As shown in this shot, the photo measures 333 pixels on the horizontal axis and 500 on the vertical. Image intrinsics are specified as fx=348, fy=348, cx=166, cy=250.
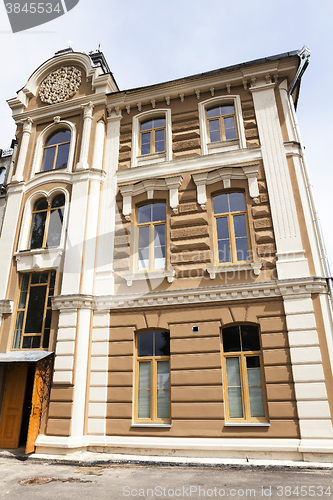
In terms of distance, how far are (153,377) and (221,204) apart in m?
6.17

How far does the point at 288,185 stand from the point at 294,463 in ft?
26.3

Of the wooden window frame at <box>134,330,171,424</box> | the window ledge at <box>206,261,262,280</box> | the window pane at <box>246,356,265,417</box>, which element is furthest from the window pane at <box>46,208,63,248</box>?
the window pane at <box>246,356,265,417</box>

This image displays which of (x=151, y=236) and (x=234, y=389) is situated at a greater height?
(x=151, y=236)

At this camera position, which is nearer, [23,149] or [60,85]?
[23,149]

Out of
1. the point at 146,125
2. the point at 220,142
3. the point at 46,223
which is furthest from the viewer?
the point at 146,125

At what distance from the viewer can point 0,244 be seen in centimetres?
1366

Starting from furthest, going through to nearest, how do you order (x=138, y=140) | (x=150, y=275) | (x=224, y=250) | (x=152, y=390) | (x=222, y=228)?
(x=138, y=140), (x=222, y=228), (x=150, y=275), (x=224, y=250), (x=152, y=390)

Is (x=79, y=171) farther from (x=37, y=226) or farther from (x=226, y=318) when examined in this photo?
(x=226, y=318)

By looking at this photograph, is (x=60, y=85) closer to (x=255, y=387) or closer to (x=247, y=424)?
(x=255, y=387)

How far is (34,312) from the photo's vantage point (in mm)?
12461

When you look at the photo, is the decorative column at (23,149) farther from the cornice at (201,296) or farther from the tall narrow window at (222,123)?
the tall narrow window at (222,123)

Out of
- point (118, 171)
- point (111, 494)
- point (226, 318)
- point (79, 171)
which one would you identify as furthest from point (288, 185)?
point (111, 494)

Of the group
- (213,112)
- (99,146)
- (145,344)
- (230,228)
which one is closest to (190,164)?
(213,112)

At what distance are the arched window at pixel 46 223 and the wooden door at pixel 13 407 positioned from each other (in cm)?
455
